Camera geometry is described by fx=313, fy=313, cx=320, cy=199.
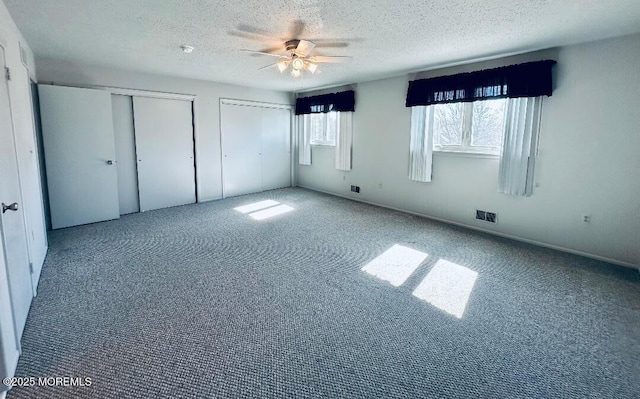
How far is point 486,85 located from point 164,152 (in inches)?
203

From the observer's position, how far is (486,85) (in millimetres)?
4059

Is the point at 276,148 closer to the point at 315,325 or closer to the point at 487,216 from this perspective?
the point at 487,216

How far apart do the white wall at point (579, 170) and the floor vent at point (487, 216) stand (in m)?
0.06

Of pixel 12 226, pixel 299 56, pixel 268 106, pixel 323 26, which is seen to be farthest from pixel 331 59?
pixel 12 226

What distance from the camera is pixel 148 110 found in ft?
17.2

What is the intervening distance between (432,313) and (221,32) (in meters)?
3.25

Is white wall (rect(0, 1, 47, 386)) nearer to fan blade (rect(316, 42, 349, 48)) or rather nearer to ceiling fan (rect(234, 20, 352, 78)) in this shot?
ceiling fan (rect(234, 20, 352, 78))

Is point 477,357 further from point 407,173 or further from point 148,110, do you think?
point 148,110

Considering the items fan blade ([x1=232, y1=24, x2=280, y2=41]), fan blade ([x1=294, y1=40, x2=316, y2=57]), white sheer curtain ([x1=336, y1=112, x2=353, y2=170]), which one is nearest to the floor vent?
white sheer curtain ([x1=336, y1=112, x2=353, y2=170])


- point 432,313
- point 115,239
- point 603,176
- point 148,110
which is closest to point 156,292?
point 115,239

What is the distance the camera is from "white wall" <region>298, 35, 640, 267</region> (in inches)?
127

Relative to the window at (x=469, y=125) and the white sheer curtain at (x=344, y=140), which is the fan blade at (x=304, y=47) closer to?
the window at (x=469, y=125)

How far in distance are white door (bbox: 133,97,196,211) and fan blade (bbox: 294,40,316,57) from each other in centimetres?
315

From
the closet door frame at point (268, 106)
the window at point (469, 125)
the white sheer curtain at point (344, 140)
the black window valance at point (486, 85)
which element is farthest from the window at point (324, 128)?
the window at point (469, 125)
